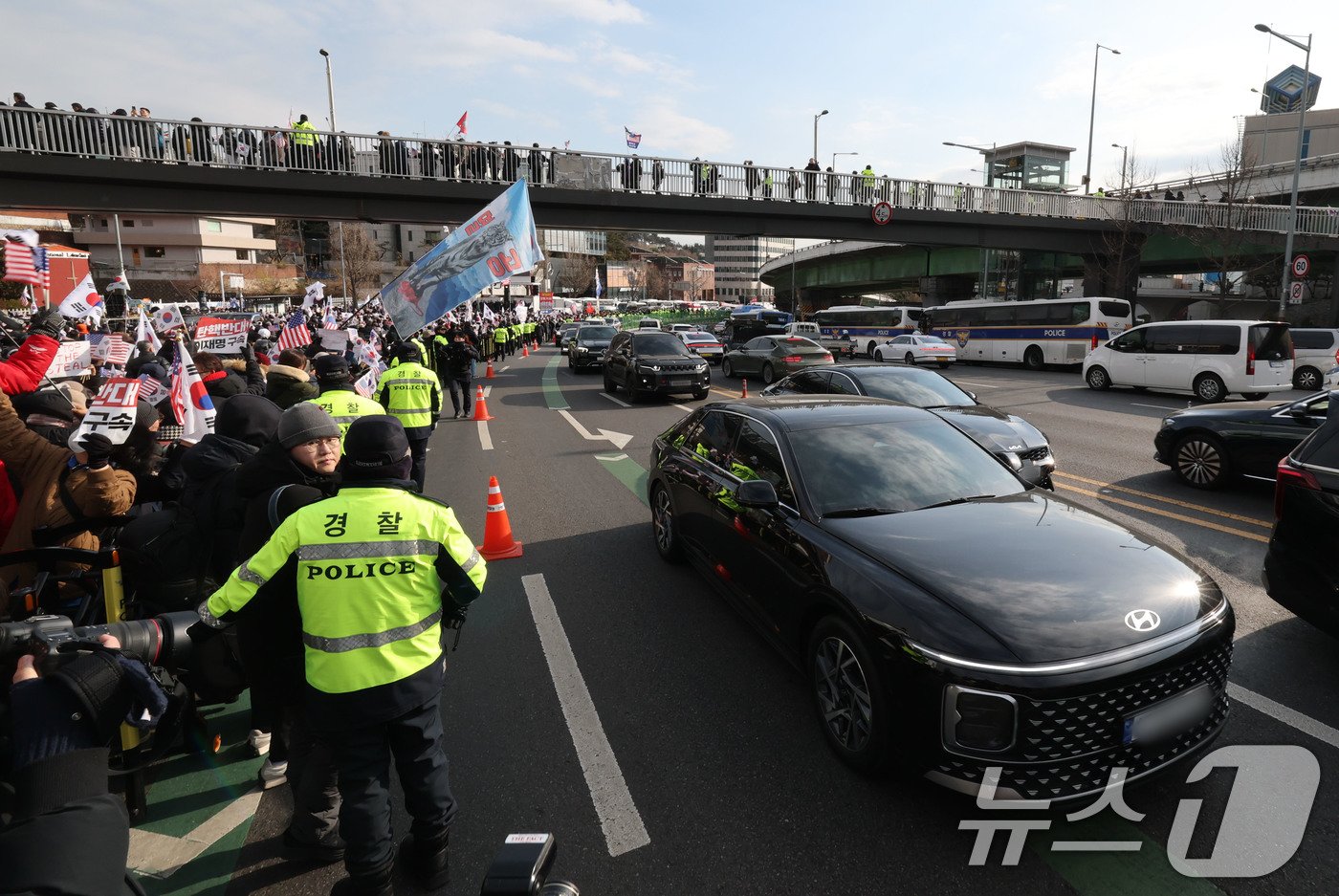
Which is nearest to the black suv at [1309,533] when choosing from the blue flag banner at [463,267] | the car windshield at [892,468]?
the car windshield at [892,468]

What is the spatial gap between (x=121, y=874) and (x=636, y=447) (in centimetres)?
1068

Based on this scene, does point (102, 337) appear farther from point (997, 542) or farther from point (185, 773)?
point (997, 542)

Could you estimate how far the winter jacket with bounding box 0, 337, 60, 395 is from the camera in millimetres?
6312

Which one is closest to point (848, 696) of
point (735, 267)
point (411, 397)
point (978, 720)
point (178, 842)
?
point (978, 720)

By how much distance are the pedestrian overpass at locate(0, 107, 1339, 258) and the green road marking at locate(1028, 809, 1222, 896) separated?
2353 cm

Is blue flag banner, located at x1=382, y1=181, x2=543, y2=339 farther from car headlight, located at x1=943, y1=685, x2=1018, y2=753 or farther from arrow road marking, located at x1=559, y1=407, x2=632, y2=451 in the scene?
car headlight, located at x1=943, y1=685, x2=1018, y2=753

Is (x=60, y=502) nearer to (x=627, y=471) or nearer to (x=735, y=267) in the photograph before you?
(x=627, y=471)

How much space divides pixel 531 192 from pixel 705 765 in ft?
76.1

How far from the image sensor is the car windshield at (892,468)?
4.20m

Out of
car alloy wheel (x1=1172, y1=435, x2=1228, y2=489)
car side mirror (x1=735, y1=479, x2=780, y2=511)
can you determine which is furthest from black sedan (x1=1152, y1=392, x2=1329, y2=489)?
car side mirror (x1=735, y1=479, x2=780, y2=511)

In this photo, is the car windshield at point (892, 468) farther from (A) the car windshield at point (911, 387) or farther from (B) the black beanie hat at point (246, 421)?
(A) the car windshield at point (911, 387)

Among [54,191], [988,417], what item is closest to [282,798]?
[988,417]

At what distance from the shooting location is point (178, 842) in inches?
126

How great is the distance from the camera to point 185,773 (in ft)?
12.2
